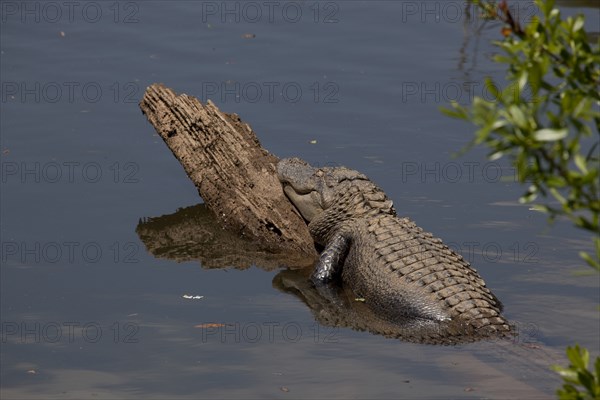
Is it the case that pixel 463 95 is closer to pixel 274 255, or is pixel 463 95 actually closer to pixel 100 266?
pixel 274 255

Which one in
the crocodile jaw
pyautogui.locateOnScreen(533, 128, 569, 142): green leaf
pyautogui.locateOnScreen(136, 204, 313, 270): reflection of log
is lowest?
pyautogui.locateOnScreen(136, 204, 313, 270): reflection of log

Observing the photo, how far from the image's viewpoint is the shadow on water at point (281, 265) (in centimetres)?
801

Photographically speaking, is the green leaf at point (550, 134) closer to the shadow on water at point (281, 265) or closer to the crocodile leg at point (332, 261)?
the shadow on water at point (281, 265)

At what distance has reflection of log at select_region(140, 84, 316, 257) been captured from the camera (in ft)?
32.1

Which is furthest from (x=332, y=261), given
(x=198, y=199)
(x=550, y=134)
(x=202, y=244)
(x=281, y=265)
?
(x=550, y=134)

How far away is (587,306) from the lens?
8570 millimetres

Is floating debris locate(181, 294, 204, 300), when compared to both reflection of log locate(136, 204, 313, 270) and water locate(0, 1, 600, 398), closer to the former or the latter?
water locate(0, 1, 600, 398)

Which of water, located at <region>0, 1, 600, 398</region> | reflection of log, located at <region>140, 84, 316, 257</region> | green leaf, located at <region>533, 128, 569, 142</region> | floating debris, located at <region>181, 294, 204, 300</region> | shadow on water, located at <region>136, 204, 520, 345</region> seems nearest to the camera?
green leaf, located at <region>533, 128, 569, 142</region>

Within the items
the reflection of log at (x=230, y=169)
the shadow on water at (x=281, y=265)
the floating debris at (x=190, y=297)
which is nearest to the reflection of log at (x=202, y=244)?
the shadow on water at (x=281, y=265)

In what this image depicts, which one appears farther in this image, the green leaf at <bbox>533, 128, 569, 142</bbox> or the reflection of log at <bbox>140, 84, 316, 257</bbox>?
the reflection of log at <bbox>140, 84, 316, 257</bbox>

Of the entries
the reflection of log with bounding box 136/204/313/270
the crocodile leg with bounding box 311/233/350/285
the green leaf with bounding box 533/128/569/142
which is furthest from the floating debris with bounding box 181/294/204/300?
the green leaf with bounding box 533/128/569/142

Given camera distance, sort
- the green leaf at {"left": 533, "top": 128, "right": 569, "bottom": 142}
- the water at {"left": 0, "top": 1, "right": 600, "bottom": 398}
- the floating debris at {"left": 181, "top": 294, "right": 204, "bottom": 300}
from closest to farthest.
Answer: the green leaf at {"left": 533, "top": 128, "right": 569, "bottom": 142} < the water at {"left": 0, "top": 1, "right": 600, "bottom": 398} < the floating debris at {"left": 181, "top": 294, "right": 204, "bottom": 300}

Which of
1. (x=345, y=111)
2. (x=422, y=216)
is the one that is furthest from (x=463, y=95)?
(x=422, y=216)

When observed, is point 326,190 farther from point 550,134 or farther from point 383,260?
point 550,134
